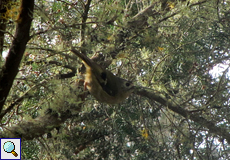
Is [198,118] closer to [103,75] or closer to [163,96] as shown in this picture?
[163,96]

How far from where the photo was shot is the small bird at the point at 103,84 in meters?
2.56

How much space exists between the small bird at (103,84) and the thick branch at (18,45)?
28.9 inches

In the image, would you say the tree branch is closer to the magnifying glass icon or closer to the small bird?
the small bird

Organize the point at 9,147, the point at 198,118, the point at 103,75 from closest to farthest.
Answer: the point at 9,147
the point at 103,75
the point at 198,118

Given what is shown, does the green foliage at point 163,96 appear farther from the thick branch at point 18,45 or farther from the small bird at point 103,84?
the thick branch at point 18,45

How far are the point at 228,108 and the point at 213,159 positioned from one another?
697 millimetres

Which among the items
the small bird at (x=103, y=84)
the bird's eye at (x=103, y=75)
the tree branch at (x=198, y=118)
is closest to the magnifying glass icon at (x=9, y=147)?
the small bird at (x=103, y=84)

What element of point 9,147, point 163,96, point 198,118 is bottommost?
point 9,147

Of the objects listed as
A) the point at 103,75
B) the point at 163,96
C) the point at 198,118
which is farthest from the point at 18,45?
the point at 198,118

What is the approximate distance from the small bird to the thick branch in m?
0.73

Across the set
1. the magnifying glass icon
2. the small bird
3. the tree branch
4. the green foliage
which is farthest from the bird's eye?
the magnifying glass icon

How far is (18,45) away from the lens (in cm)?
165

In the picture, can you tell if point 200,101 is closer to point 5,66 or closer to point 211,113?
point 211,113

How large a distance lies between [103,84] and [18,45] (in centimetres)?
123
